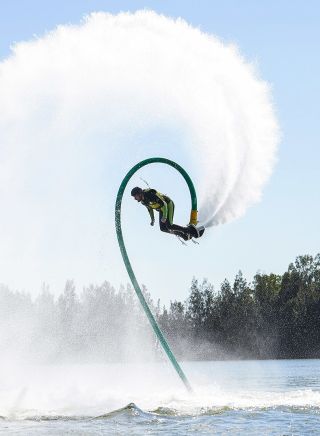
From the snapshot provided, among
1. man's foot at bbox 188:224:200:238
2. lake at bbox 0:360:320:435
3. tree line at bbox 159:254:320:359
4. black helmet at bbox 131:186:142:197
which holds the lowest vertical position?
lake at bbox 0:360:320:435

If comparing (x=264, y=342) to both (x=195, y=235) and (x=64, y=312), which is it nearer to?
(x=64, y=312)

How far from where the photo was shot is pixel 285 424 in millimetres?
24266

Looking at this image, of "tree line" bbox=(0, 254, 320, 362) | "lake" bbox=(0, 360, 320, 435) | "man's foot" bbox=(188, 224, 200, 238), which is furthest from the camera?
"tree line" bbox=(0, 254, 320, 362)

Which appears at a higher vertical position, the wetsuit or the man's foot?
the wetsuit

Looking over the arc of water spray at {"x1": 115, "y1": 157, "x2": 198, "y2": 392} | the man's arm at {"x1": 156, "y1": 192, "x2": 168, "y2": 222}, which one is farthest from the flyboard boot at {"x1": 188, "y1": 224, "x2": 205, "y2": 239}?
the man's arm at {"x1": 156, "y1": 192, "x2": 168, "y2": 222}

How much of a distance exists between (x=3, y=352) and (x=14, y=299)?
2451 centimetres

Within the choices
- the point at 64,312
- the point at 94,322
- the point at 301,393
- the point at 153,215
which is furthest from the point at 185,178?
the point at 94,322

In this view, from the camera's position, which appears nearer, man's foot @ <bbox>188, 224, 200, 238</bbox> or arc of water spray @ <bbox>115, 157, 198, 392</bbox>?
man's foot @ <bbox>188, 224, 200, 238</bbox>

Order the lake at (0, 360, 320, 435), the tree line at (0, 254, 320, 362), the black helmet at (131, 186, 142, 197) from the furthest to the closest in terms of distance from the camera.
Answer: the tree line at (0, 254, 320, 362)
the black helmet at (131, 186, 142, 197)
the lake at (0, 360, 320, 435)

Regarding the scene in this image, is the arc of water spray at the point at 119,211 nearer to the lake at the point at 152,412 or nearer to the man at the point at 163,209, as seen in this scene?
the man at the point at 163,209

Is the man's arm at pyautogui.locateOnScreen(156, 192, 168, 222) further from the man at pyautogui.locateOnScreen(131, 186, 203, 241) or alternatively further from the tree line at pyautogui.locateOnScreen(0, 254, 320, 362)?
the tree line at pyautogui.locateOnScreen(0, 254, 320, 362)

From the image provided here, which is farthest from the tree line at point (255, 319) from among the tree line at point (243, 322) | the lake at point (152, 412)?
the lake at point (152, 412)

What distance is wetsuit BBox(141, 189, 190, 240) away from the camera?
2642cm

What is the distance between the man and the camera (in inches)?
1040
